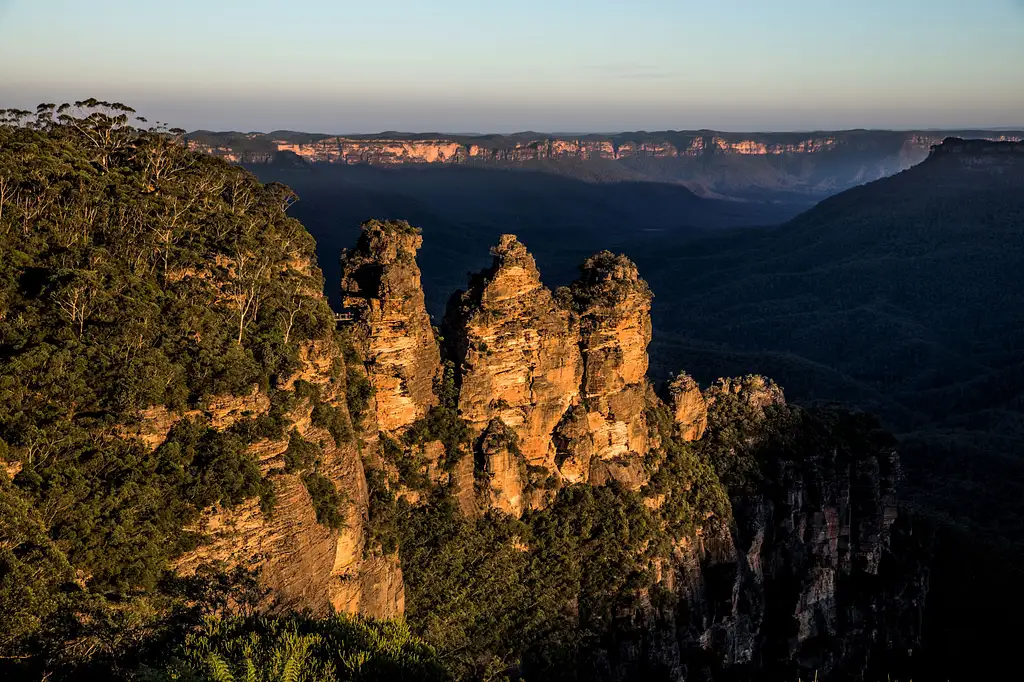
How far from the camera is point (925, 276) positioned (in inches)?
7662

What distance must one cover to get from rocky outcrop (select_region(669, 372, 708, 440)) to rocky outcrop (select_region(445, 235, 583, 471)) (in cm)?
1100

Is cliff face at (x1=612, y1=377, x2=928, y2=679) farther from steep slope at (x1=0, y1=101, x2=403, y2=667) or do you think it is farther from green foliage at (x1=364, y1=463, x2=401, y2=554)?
steep slope at (x1=0, y1=101, x2=403, y2=667)

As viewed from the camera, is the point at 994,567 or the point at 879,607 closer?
the point at 879,607

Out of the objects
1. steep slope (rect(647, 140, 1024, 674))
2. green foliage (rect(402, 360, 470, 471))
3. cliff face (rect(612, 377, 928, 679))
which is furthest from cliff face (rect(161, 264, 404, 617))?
steep slope (rect(647, 140, 1024, 674))

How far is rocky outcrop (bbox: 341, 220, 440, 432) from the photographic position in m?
41.2

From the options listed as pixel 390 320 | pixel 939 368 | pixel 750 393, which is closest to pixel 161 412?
pixel 390 320

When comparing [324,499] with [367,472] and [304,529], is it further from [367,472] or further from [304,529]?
[367,472]

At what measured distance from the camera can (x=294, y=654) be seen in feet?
79.4

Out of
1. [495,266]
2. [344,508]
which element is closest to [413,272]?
[495,266]

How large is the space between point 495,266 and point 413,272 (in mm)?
5529

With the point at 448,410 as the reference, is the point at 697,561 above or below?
below

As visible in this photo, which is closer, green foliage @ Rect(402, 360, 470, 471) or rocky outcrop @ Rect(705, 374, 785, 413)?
green foliage @ Rect(402, 360, 470, 471)

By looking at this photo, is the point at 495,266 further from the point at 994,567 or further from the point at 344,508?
the point at 994,567

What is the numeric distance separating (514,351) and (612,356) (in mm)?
7485
